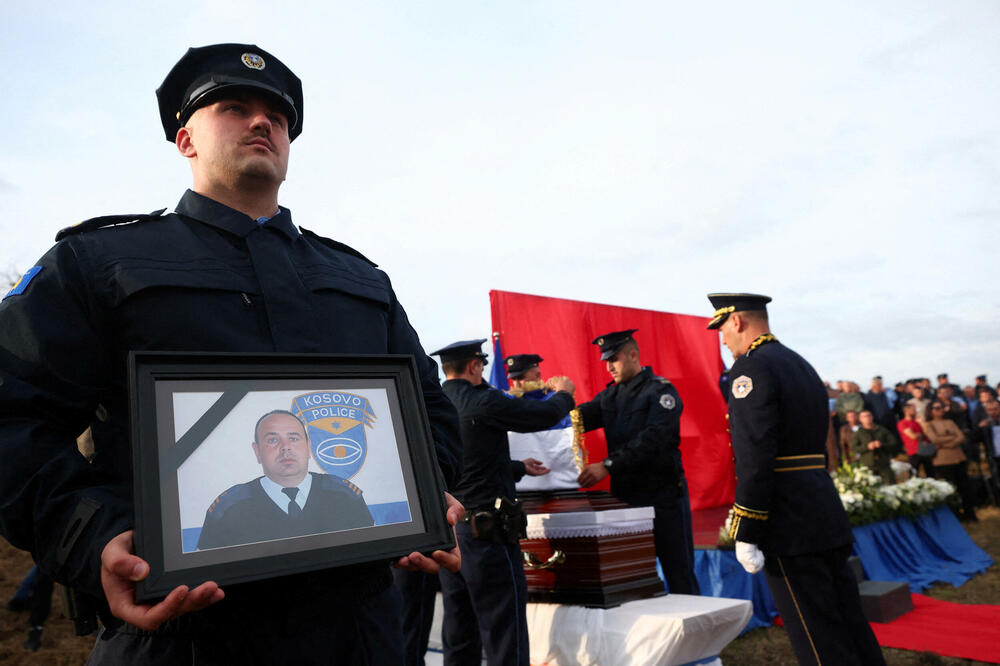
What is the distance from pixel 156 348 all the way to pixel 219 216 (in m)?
0.36

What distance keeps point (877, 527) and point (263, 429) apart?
7.80m

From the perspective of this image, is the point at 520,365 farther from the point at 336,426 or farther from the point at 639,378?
the point at 336,426

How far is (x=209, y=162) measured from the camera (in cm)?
153

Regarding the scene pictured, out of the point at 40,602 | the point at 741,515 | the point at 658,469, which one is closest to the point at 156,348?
the point at 741,515

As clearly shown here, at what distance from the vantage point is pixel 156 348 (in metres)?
1.27

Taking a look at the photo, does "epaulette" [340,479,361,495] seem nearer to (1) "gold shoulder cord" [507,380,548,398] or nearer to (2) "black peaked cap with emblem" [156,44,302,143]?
(2) "black peaked cap with emblem" [156,44,302,143]

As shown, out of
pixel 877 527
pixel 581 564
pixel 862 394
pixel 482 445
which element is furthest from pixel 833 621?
pixel 862 394

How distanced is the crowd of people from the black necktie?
10304 millimetres

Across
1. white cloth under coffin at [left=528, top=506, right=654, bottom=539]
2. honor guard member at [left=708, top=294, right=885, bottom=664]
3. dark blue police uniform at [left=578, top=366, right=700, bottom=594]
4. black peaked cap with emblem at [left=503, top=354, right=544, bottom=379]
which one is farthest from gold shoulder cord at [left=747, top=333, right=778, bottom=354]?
black peaked cap with emblem at [left=503, top=354, right=544, bottom=379]

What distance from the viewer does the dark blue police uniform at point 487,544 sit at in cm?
384

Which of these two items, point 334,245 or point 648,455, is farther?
point 648,455

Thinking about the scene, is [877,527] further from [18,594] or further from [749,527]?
[18,594]

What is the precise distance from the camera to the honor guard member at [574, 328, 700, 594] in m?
5.06

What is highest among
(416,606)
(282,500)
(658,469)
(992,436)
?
(282,500)
